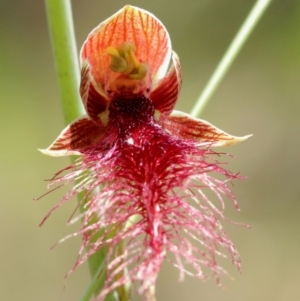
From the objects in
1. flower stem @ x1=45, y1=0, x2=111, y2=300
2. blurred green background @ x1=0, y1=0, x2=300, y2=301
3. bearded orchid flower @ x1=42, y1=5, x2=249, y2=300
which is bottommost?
blurred green background @ x1=0, y1=0, x2=300, y2=301

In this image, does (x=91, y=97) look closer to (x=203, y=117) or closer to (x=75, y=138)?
(x=75, y=138)

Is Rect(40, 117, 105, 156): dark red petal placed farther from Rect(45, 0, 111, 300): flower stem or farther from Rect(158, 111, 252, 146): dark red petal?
Rect(158, 111, 252, 146): dark red petal

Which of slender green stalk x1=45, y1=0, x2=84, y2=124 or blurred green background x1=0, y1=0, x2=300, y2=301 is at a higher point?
slender green stalk x1=45, y1=0, x2=84, y2=124

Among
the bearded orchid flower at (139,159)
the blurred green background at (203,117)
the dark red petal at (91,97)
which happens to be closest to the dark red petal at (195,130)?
the bearded orchid flower at (139,159)

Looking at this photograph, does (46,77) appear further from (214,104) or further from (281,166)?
(281,166)

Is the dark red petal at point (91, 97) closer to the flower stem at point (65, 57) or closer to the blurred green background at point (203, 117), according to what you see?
the flower stem at point (65, 57)

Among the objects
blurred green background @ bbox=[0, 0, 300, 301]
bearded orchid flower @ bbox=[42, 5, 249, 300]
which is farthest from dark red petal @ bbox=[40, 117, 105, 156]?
blurred green background @ bbox=[0, 0, 300, 301]

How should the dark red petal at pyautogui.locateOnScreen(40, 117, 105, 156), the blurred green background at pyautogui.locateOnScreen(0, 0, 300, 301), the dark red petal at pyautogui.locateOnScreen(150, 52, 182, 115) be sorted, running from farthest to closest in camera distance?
the blurred green background at pyautogui.locateOnScreen(0, 0, 300, 301), the dark red petal at pyautogui.locateOnScreen(150, 52, 182, 115), the dark red petal at pyautogui.locateOnScreen(40, 117, 105, 156)

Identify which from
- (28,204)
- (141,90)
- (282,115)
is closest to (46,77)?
(28,204)
